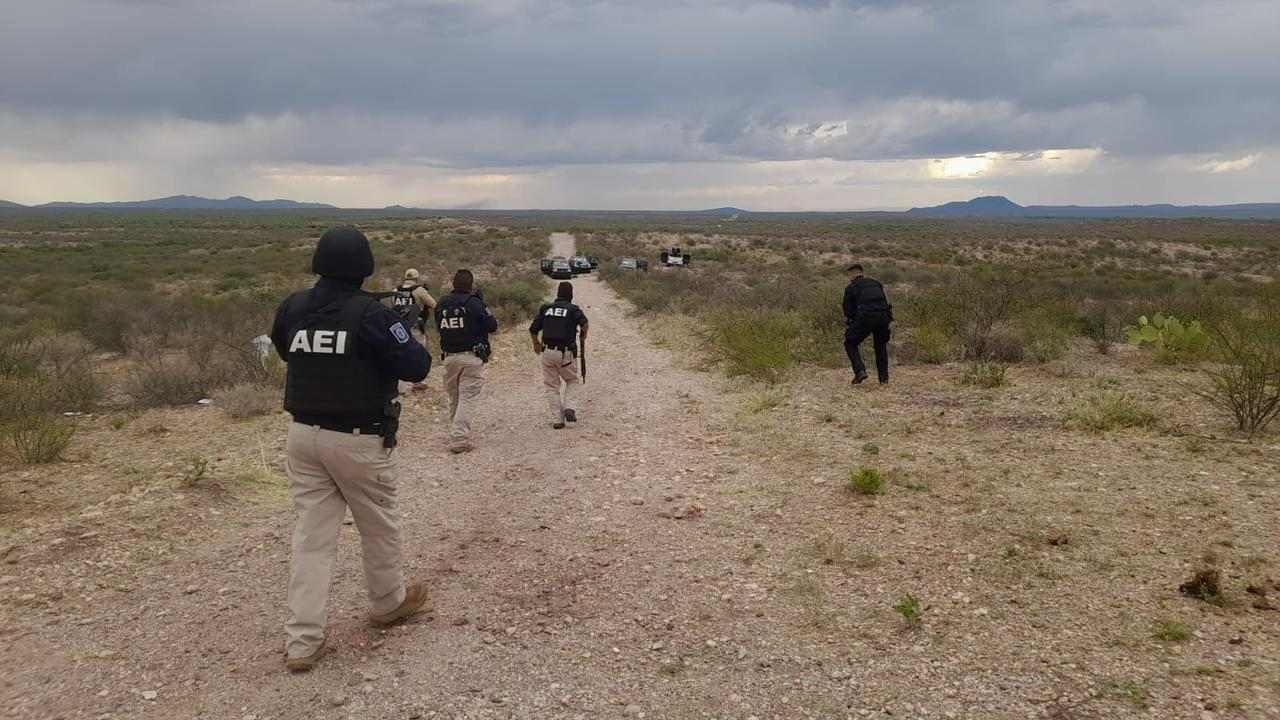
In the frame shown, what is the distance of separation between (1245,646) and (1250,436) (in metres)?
4.37

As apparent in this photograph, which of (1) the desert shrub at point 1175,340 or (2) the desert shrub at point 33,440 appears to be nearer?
(2) the desert shrub at point 33,440

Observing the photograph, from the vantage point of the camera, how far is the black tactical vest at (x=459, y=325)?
8.03 m

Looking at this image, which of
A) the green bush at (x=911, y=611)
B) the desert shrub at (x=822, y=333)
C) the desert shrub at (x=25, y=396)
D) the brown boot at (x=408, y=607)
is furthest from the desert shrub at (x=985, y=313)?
the desert shrub at (x=25, y=396)

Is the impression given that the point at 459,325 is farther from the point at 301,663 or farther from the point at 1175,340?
the point at 1175,340

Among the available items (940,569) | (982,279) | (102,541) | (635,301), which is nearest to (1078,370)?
(982,279)

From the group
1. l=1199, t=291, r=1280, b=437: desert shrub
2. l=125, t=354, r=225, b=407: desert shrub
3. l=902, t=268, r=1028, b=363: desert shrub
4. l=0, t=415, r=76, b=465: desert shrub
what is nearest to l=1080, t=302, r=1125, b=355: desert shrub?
l=902, t=268, r=1028, b=363: desert shrub

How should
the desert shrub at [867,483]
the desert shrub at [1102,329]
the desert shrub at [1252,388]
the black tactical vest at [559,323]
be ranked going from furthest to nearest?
the desert shrub at [1102,329] → the black tactical vest at [559,323] → the desert shrub at [1252,388] → the desert shrub at [867,483]

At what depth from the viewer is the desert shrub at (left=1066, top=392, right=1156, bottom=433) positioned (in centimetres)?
788

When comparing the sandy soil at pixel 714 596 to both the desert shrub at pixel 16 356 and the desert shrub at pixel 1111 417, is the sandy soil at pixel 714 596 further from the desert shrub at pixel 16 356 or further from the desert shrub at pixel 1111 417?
the desert shrub at pixel 16 356

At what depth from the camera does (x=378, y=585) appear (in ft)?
14.1

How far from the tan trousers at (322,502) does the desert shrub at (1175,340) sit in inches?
431

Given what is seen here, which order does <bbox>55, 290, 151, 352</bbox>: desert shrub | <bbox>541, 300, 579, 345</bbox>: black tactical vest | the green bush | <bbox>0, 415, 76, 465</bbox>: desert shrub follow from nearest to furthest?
the green bush < <bbox>0, 415, 76, 465</bbox>: desert shrub < <bbox>541, 300, 579, 345</bbox>: black tactical vest < <bbox>55, 290, 151, 352</bbox>: desert shrub

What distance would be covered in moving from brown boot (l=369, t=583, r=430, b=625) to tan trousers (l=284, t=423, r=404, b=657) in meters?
0.37

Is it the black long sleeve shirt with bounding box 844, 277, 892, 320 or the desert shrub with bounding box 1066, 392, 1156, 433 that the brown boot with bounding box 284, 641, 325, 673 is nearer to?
the desert shrub with bounding box 1066, 392, 1156, 433
